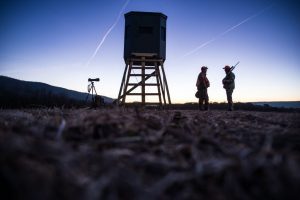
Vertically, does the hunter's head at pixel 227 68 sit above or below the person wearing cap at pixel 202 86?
above

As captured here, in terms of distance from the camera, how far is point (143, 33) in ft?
34.8

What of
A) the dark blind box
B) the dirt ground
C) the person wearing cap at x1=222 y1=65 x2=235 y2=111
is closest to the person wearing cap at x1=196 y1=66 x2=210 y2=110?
the person wearing cap at x1=222 y1=65 x2=235 y2=111

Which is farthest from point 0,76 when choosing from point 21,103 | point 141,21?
point 141,21

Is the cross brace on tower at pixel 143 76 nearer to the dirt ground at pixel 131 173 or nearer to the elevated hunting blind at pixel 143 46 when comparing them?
the elevated hunting blind at pixel 143 46

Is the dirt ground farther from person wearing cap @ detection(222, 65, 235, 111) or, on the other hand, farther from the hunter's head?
the hunter's head

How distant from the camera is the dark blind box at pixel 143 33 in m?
10.5

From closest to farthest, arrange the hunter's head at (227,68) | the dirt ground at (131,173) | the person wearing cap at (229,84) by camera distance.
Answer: the dirt ground at (131,173), the person wearing cap at (229,84), the hunter's head at (227,68)

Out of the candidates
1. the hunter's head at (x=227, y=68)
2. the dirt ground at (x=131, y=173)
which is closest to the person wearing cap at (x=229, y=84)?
the hunter's head at (x=227, y=68)

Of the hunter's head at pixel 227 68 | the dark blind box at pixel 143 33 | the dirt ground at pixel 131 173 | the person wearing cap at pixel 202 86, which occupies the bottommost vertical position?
the dirt ground at pixel 131 173

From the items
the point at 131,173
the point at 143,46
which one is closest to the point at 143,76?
the point at 143,46

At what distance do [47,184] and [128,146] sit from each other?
0.69m

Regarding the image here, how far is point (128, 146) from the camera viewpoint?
146 cm

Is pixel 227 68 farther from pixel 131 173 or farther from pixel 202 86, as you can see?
pixel 131 173

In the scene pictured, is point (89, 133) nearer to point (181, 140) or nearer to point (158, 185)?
point (181, 140)
